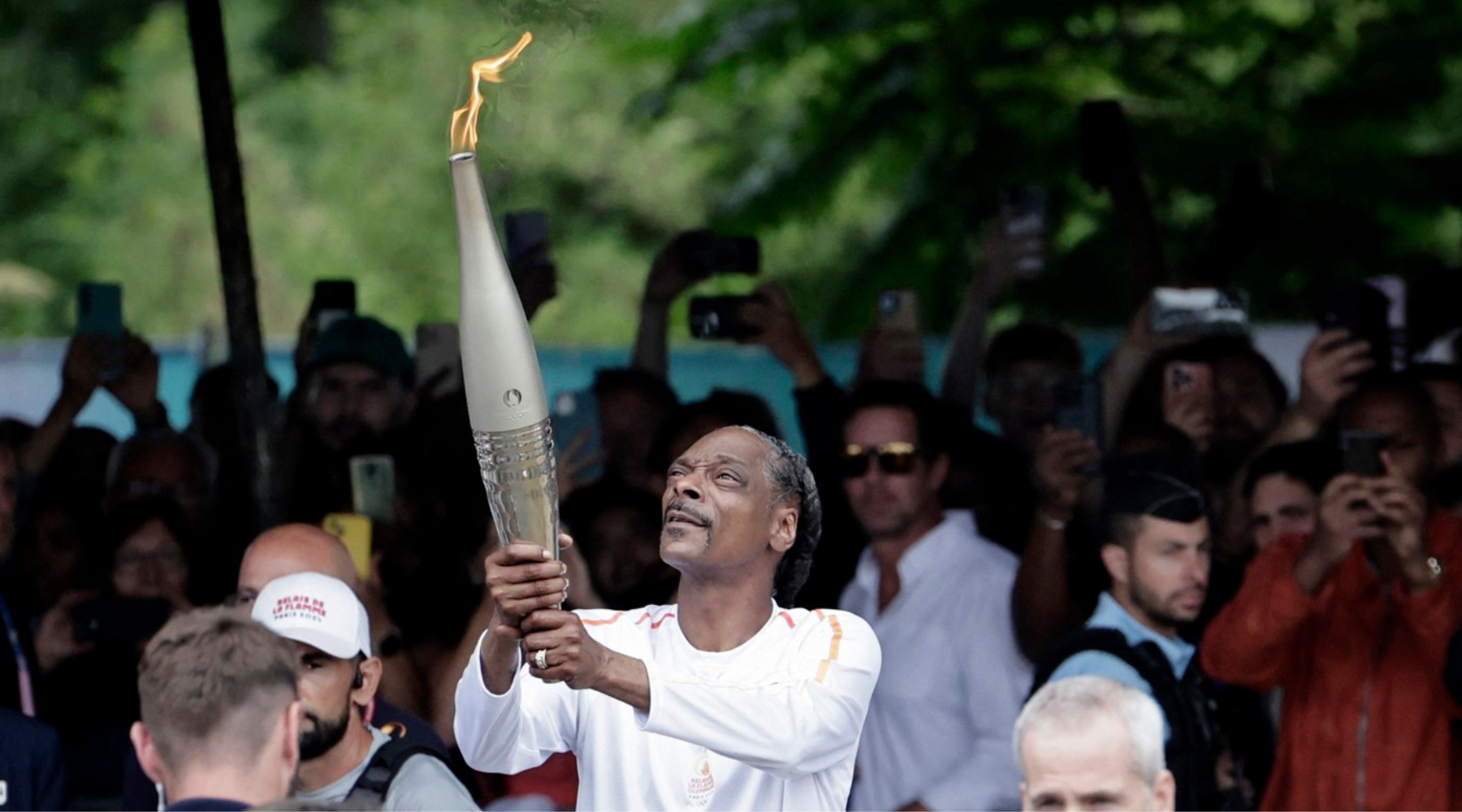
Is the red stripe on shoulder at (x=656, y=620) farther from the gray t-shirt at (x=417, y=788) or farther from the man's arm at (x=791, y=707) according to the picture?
the gray t-shirt at (x=417, y=788)

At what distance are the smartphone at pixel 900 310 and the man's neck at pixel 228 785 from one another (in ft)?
12.5

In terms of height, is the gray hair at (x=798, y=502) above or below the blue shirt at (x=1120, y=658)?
above

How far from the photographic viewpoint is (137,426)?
7.22 meters

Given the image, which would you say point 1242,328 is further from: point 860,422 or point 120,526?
point 120,526

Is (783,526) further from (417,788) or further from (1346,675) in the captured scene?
(1346,675)

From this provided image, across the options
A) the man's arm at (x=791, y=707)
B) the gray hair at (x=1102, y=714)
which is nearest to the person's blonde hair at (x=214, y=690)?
the man's arm at (x=791, y=707)

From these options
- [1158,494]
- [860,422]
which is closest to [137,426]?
[860,422]

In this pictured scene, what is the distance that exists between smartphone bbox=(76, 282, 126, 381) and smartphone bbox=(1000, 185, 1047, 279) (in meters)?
2.82

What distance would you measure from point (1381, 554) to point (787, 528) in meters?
1.73

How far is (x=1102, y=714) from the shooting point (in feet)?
12.9

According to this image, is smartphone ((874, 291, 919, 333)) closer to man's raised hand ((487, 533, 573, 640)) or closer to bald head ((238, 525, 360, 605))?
bald head ((238, 525, 360, 605))

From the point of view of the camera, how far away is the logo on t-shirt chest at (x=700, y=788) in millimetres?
3984

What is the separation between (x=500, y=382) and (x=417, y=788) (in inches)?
44.0

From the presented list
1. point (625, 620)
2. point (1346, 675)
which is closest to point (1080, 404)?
point (1346, 675)
